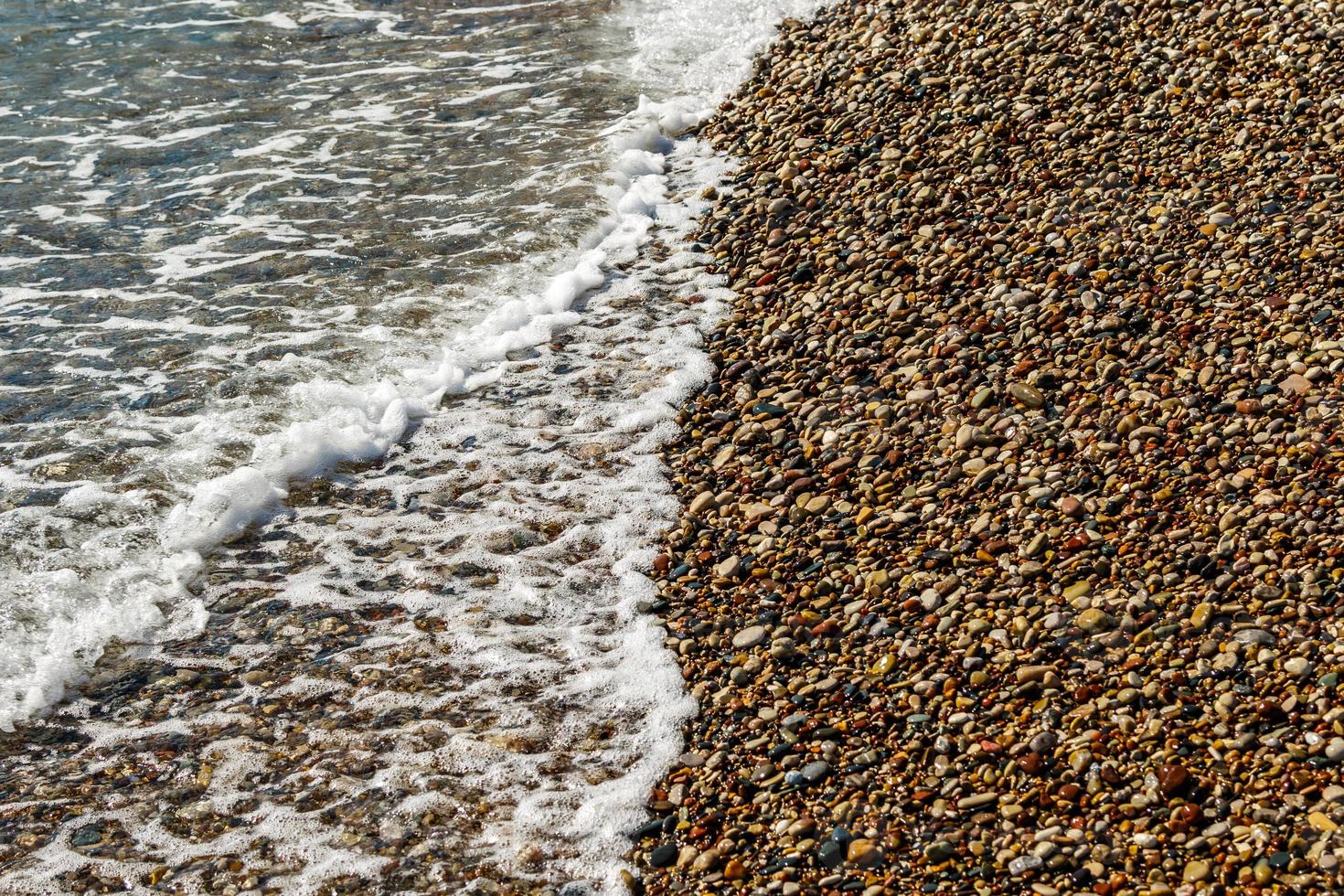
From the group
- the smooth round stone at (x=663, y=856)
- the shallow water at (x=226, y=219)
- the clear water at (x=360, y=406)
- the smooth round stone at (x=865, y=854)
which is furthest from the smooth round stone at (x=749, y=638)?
the shallow water at (x=226, y=219)

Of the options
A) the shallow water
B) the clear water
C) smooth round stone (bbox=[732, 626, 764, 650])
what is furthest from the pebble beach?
the shallow water

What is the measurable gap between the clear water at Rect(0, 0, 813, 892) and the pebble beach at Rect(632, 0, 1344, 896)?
0.48m

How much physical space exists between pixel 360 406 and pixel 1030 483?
3.86m

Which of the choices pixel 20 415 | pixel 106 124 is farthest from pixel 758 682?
pixel 106 124

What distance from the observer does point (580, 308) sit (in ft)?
24.6

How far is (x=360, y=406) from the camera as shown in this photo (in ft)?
21.8

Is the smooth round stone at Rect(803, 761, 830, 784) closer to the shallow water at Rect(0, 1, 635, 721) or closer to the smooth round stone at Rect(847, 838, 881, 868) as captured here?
the smooth round stone at Rect(847, 838, 881, 868)

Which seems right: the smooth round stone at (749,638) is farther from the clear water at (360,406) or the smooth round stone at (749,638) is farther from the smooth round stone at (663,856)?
the smooth round stone at (663,856)

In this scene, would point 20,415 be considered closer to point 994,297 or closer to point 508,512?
point 508,512

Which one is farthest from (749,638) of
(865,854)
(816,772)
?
(865,854)

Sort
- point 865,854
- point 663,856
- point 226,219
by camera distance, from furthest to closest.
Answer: point 226,219 → point 663,856 → point 865,854

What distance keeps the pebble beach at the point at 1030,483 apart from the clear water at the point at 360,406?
1.58 ft

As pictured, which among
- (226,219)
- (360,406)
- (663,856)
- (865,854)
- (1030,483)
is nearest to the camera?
(865,854)

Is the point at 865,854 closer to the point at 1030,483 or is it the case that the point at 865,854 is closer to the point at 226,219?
the point at 1030,483
